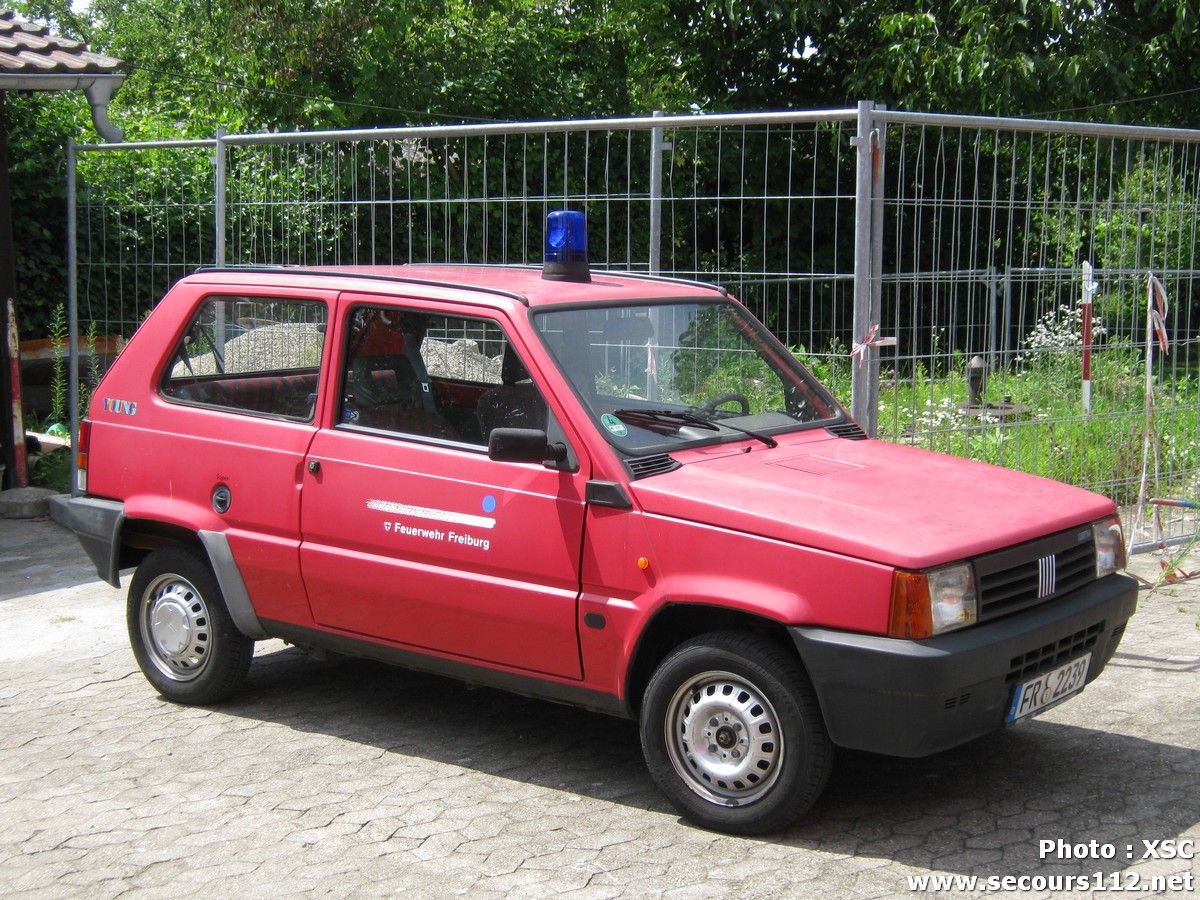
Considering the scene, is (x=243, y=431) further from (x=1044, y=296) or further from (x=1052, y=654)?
(x=1044, y=296)

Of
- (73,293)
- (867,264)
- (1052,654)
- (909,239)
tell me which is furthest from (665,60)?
(1052,654)

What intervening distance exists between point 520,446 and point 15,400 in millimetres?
6955

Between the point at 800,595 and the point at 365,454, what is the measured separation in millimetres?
1826

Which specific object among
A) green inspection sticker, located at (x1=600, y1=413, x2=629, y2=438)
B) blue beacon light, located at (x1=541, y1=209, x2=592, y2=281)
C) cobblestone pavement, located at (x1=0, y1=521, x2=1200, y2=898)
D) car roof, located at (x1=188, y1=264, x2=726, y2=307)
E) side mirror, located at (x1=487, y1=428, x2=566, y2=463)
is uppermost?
blue beacon light, located at (x1=541, y1=209, x2=592, y2=281)

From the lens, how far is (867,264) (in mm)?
6438

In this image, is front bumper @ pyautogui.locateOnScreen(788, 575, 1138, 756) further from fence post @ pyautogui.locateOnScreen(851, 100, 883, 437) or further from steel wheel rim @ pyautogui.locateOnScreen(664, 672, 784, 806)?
fence post @ pyautogui.locateOnScreen(851, 100, 883, 437)

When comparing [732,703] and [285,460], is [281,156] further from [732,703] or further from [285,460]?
[732,703]

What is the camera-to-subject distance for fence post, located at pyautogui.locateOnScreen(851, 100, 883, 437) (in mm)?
6340

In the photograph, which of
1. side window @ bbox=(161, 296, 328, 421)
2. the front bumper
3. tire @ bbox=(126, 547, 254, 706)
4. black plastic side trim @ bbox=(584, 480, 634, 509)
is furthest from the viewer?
tire @ bbox=(126, 547, 254, 706)

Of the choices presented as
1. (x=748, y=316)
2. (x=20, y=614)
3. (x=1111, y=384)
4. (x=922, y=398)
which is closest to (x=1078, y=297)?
(x=1111, y=384)

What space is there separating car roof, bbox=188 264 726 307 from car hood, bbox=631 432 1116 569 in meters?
0.81

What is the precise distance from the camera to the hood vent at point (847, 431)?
5.56 m

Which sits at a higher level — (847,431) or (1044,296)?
(1044,296)

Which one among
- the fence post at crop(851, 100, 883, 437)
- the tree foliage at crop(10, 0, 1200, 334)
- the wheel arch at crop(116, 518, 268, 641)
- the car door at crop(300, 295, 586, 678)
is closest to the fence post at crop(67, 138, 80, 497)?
the tree foliage at crop(10, 0, 1200, 334)
